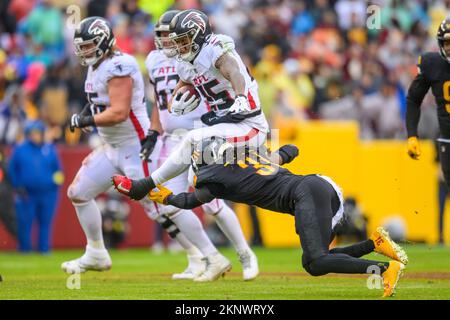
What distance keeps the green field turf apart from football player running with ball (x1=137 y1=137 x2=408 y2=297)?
0.34m

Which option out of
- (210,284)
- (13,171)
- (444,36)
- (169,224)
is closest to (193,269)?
(169,224)

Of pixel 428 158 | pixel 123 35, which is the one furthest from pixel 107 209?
pixel 428 158

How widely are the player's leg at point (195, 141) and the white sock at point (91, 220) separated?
62.5 inches

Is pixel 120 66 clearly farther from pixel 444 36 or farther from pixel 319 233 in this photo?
pixel 319 233

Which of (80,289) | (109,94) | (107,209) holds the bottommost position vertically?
(107,209)

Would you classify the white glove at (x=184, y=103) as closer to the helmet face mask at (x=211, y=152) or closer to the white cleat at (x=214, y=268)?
the helmet face mask at (x=211, y=152)

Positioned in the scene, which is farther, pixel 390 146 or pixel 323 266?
pixel 390 146

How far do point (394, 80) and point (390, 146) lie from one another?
Answer: 2.25 m

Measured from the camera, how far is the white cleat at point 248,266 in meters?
9.87

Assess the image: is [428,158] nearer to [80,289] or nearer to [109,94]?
[109,94]

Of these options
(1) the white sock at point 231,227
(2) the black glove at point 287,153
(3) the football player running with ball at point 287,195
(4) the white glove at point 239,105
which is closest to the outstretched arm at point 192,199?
(3) the football player running with ball at point 287,195

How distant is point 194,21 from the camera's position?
8.79m

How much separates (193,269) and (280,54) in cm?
966

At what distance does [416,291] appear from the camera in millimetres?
8305
